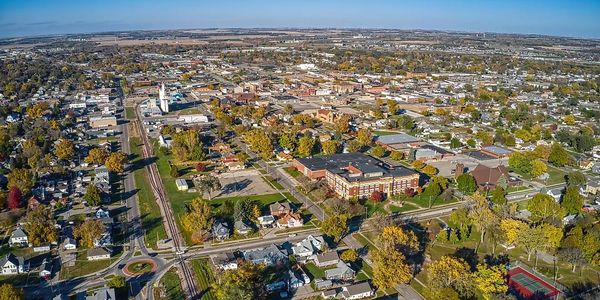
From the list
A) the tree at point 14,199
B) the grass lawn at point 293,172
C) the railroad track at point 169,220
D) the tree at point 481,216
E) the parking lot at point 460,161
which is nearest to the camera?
the railroad track at point 169,220

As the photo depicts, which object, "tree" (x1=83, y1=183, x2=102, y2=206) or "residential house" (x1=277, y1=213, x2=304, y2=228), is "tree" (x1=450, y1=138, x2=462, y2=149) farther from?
"tree" (x1=83, y1=183, x2=102, y2=206)

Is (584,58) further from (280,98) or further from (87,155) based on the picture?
(87,155)

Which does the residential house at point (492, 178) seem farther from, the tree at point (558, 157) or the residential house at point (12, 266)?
the residential house at point (12, 266)

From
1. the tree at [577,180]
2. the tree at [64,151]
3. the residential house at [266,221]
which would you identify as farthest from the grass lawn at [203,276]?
the tree at [577,180]

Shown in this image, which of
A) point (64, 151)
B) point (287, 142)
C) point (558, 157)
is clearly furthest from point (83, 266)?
point (558, 157)

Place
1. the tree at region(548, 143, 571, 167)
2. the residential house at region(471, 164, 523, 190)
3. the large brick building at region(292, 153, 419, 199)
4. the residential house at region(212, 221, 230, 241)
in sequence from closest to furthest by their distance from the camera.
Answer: the residential house at region(212, 221, 230, 241), the large brick building at region(292, 153, 419, 199), the residential house at region(471, 164, 523, 190), the tree at region(548, 143, 571, 167)

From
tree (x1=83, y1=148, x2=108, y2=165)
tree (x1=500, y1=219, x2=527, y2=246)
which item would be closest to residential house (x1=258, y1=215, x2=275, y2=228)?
tree (x1=500, y1=219, x2=527, y2=246)
